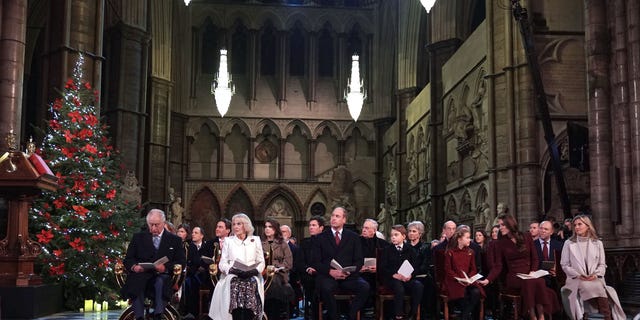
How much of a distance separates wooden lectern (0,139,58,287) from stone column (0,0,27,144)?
4.61ft

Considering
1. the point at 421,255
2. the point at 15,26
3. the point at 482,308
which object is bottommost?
the point at 482,308

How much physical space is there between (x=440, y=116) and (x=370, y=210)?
11.0 m

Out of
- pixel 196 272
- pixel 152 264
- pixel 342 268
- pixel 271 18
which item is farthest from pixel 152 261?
pixel 271 18

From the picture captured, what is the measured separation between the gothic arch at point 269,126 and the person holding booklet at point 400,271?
2507 centimetres

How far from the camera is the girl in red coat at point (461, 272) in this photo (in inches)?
345

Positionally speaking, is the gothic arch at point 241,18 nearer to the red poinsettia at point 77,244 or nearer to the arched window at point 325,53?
the arched window at point 325,53

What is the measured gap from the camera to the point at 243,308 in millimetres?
7820

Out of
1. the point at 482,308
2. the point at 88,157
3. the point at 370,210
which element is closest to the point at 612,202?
the point at 482,308

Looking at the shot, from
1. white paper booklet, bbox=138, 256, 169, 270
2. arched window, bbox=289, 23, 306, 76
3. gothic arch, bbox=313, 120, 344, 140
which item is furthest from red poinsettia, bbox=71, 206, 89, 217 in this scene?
arched window, bbox=289, 23, 306, 76

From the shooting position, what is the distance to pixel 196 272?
34.3 ft

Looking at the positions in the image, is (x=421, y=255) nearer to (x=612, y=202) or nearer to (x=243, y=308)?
(x=243, y=308)

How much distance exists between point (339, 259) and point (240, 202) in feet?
84.0

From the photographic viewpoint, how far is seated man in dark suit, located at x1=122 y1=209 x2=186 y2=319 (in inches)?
307

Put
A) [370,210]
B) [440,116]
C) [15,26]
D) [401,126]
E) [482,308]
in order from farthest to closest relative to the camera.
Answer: [370,210] < [401,126] < [440,116] < [15,26] < [482,308]
